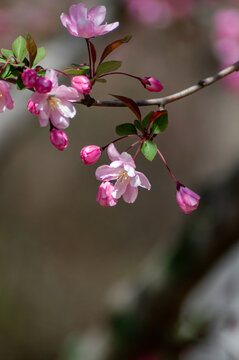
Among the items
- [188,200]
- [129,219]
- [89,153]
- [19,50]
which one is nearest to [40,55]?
[19,50]

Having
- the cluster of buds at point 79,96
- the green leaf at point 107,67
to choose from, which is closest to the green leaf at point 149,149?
the cluster of buds at point 79,96

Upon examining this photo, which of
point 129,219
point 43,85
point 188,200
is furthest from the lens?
point 129,219

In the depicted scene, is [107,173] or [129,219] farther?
[129,219]

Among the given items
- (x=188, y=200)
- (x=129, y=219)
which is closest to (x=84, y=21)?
(x=188, y=200)

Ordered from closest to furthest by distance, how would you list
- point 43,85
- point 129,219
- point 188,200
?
point 43,85 < point 188,200 < point 129,219

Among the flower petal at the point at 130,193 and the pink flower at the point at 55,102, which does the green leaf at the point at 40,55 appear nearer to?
the pink flower at the point at 55,102

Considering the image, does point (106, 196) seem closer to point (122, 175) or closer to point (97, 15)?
point (122, 175)

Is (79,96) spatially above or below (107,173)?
above

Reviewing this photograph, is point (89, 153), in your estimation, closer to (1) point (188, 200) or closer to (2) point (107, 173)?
(2) point (107, 173)

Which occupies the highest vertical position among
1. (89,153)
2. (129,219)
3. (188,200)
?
(89,153)
